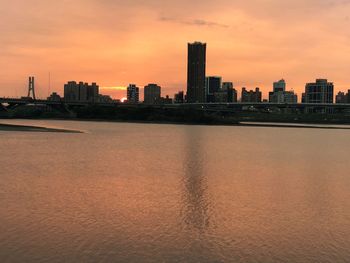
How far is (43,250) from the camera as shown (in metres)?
14.0

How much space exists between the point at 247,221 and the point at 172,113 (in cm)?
15033

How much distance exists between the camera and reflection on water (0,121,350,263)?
14266mm

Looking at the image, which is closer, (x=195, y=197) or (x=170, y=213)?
(x=170, y=213)

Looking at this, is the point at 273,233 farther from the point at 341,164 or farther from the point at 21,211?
the point at 341,164

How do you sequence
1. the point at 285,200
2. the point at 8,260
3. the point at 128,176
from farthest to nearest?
the point at 128,176 < the point at 285,200 < the point at 8,260

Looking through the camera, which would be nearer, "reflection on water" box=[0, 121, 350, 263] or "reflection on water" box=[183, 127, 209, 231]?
"reflection on water" box=[0, 121, 350, 263]

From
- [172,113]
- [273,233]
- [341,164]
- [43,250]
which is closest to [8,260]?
[43,250]

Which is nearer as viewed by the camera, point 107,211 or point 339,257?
point 339,257

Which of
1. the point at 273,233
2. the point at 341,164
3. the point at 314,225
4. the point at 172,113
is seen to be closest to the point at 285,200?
the point at 314,225

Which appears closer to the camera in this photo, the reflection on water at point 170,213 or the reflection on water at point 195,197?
the reflection on water at point 170,213

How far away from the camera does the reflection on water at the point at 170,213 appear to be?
14266 mm

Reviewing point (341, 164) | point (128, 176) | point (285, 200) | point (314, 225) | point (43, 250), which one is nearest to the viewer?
point (43, 250)

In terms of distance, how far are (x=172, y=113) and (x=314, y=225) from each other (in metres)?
151

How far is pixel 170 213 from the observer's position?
1942 centimetres
